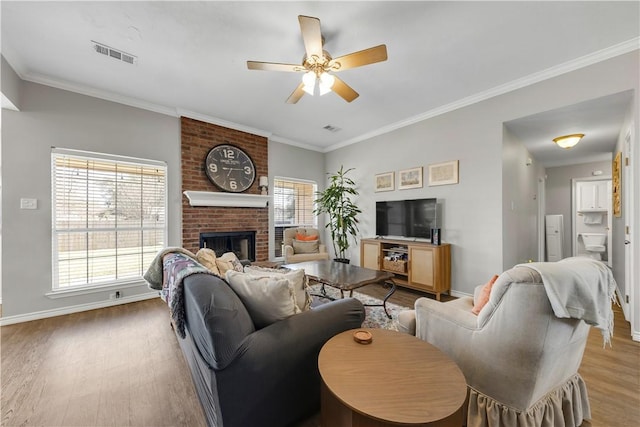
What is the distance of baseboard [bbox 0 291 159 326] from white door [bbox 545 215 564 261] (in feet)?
26.3

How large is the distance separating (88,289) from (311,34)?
389 centimetres

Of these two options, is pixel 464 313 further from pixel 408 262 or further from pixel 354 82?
pixel 354 82

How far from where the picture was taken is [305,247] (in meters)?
4.76

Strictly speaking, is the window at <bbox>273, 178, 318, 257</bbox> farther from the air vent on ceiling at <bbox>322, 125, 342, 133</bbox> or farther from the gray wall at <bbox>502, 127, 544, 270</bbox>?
the gray wall at <bbox>502, 127, 544, 270</bbox>

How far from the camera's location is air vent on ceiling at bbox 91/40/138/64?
2.35m

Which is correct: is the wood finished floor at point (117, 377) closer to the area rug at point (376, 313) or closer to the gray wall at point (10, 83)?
the area rug at point (376, 313)

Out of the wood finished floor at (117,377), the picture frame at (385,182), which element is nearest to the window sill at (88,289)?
the wood finished floor at (117,377)

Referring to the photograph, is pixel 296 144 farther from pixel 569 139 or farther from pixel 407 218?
pixel 569 139

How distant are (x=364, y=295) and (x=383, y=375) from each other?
2.68 meters

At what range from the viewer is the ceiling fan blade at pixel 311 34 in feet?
5.58

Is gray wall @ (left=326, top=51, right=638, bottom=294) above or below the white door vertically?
above


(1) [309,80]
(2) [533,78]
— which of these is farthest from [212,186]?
(2) [533,78]

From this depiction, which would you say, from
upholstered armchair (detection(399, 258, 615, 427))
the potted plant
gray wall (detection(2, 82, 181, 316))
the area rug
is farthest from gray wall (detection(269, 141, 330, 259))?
upholstered armchair (detection(399, 258, 615, 427))

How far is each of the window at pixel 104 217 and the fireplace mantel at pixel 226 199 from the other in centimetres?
43
